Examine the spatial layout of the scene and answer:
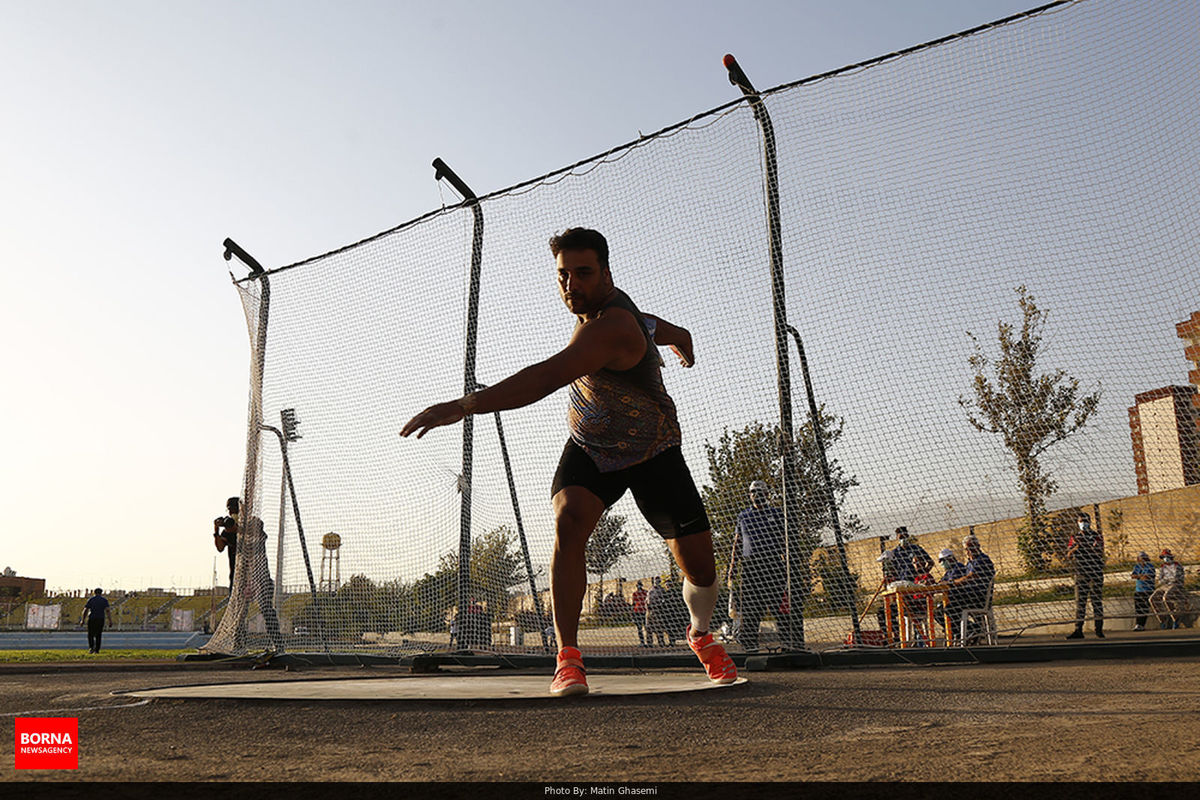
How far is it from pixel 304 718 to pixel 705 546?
5.54ft

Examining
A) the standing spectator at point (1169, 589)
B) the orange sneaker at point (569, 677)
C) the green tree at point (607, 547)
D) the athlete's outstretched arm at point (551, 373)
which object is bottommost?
the standing spectator at point (1169, 589)

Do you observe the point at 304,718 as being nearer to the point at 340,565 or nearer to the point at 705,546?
the point at 705,546

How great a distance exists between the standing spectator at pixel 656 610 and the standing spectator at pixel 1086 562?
3.31 metres

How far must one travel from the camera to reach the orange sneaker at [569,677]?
316 cm

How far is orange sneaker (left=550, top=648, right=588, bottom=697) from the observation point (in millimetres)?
3164

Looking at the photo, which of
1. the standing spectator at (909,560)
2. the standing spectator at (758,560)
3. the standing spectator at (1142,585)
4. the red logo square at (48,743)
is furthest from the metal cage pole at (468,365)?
the standing spectator at (1142,585)

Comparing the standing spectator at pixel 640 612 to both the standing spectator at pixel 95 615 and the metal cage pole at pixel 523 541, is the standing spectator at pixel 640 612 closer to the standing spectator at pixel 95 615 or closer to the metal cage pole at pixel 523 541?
the metal cage pole at pixel 523 541

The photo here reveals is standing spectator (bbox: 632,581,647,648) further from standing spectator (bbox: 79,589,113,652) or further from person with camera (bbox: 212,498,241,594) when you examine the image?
standing spectator (bbox: 79,589,113,652)

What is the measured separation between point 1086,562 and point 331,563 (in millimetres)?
6724

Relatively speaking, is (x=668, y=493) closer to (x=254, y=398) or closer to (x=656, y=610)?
(x=656, y=610)

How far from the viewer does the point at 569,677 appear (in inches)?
126

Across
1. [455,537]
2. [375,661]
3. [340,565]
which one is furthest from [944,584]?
[340,565]

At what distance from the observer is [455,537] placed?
7621mm

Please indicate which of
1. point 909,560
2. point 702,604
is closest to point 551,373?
point 702,604
